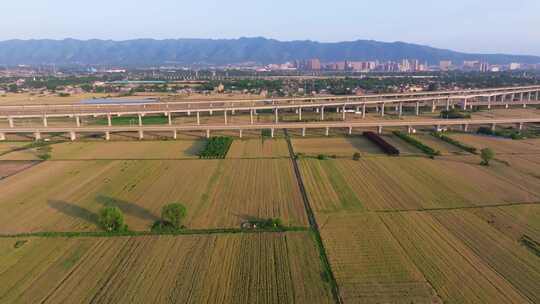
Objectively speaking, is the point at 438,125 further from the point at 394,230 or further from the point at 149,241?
the point at 149,241

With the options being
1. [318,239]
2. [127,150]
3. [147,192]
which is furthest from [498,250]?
[127,150]

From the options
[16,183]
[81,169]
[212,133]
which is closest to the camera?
[16,183]

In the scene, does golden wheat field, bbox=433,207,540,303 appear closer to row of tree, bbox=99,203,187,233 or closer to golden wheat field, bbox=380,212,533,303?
golden wheat field, bbox=380,212,533,303

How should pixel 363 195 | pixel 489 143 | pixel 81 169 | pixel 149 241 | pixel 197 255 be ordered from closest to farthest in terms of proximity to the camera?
pixel 197 255 → pixel 149 241 → pixel 363 195 → pixel 81 169 → pixel 489 143

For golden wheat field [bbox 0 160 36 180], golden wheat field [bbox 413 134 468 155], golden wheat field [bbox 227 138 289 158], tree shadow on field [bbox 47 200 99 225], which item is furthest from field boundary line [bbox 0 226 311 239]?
golden wheat field [bbox 413 134 468 155]

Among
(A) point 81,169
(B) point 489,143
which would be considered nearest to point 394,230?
(A) point 81,169

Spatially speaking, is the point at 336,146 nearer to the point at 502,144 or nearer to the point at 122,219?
the point at 502,144
